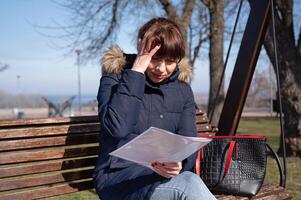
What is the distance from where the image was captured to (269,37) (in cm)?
750

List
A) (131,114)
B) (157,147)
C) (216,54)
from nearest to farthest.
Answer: (157,147) < (131,114) < (216,54)

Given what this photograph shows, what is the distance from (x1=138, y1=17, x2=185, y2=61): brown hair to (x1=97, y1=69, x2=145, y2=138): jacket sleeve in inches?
8.0

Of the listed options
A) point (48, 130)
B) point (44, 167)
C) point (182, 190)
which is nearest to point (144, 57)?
point (182, 190)

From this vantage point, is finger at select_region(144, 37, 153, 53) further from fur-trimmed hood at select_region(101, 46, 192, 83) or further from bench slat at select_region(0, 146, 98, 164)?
bench slat at select_region(0, 146, 98, 164)

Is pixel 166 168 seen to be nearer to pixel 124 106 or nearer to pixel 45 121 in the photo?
pixel 124 106

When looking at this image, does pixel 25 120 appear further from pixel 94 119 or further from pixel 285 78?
pixel 285 78

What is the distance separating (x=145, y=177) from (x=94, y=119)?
925mm

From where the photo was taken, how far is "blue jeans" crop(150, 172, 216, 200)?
223cm

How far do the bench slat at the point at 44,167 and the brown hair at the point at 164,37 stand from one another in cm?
101

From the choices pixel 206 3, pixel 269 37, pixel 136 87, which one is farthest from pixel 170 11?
pixel 136 87

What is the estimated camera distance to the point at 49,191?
287cm

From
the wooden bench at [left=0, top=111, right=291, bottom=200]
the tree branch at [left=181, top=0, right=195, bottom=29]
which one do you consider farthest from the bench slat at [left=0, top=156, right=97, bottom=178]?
the tree branch at [left=181, top=0, right=195, bottom=29]

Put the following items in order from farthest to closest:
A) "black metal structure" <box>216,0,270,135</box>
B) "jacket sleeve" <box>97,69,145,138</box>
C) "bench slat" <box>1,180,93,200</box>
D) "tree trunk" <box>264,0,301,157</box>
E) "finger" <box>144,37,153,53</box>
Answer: "tree trunk" <box>264,0,301,157</box>, "black metal structure" <box>216,0,270,135</box>, "bench slat" <box>1,180,93,200</box>, "finger" <box>144,37,153,53</box>, "jacket sleeve" <box>97,69,145,138</box>

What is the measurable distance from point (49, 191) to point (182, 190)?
3.41ft
